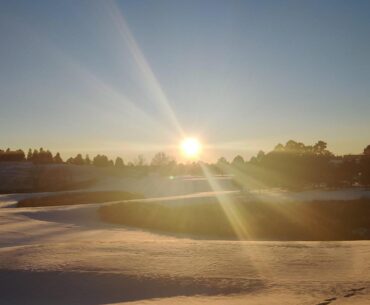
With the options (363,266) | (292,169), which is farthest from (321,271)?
(292,169)

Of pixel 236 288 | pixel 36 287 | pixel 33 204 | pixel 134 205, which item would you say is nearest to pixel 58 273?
pixel 36 287

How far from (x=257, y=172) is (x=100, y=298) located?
2407 inches

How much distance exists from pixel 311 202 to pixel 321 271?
91.7ft

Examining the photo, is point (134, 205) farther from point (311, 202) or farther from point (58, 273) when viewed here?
point (58, 273)

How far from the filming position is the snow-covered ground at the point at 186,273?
12.8 meters

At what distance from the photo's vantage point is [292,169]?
2574 inches

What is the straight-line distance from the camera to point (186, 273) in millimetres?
14719

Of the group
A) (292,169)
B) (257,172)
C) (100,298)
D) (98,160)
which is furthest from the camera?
(98,160)

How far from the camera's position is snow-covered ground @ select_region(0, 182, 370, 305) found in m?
12.8

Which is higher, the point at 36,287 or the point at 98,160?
the point at 98,160

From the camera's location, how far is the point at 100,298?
43.1 ft

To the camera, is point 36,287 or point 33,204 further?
point 33,204

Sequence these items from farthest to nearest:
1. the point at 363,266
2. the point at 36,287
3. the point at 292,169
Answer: the point at 292,169
the point at 363,266
the point at 36,287

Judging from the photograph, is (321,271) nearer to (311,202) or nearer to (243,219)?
(243,219)
